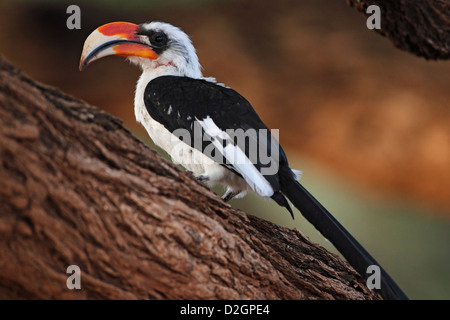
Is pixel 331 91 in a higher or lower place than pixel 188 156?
higher

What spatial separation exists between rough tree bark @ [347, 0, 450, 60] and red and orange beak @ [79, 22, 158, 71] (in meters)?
0.90

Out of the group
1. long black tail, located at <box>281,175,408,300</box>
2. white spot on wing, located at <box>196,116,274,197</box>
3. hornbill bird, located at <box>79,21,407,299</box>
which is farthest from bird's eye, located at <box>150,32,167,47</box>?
long black tail, located at <box>281,175,408,300</box>

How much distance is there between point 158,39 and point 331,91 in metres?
2.39

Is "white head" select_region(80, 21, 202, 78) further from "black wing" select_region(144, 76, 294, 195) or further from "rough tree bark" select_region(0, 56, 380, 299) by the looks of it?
"rough tree bark" select_region(0, 56, 380, 299)

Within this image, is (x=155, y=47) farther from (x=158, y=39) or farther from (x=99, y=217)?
(x=99, y=217)

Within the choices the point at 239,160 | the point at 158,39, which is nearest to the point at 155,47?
the point at 158,39

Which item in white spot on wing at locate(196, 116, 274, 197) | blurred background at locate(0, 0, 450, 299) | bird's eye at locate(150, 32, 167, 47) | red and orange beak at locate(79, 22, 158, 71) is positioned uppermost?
blurred background at locate(0, 0, 450, 299)

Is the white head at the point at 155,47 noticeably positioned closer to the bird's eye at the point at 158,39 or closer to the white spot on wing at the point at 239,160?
the bird's eye at the point at 158,39

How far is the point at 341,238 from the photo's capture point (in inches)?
59.5

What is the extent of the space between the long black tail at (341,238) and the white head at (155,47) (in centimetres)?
83

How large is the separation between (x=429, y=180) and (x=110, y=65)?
Answer: 9.38 feet

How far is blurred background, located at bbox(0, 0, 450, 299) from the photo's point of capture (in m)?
Result: 4.07

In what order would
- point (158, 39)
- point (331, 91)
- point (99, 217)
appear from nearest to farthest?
1. point (99, 217)
2. point (158, 39)
3. point (331, 91)
